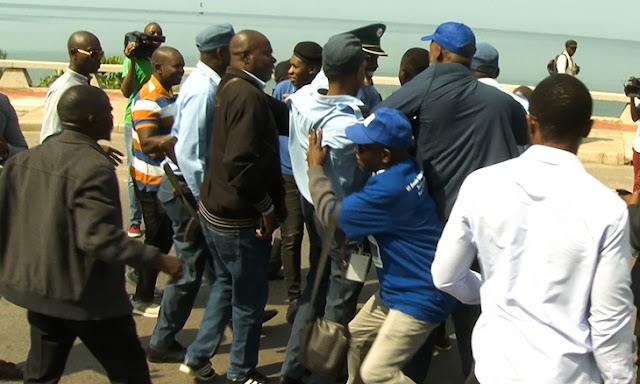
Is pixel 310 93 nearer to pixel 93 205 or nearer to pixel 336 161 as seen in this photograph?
pixel 336 161

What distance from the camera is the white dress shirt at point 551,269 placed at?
2240 millimetres

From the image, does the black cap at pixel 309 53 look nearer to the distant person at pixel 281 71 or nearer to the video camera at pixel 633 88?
the distant person at pixel 281 71

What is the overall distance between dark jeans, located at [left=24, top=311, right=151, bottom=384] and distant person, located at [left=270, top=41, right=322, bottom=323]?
1.90 meters

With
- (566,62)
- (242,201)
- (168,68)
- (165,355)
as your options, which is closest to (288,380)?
(165,355)

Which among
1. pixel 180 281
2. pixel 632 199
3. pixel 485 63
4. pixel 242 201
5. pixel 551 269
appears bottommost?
pixel 180 281

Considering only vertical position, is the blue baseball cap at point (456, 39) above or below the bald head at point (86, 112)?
above

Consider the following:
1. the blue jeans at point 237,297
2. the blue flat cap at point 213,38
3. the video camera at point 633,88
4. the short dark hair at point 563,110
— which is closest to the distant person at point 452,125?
the blue jeans at point 237,297

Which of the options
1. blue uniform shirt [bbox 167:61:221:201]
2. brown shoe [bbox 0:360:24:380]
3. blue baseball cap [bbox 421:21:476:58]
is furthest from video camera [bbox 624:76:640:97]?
brown shoe [bbox 0:360:24:380]

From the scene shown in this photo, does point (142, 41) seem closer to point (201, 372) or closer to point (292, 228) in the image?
point (292, 228)

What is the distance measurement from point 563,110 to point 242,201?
2069 millimetres

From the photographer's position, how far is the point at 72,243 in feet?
10.7

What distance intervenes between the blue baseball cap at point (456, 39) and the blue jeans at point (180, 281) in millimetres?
1829

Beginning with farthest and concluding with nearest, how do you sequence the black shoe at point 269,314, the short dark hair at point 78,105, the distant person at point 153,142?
the black shoe at point 269,314, the distant person at point 153,142, the short dark hair at point 78,105

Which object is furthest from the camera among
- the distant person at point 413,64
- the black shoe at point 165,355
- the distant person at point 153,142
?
the distant person at point 413,64
